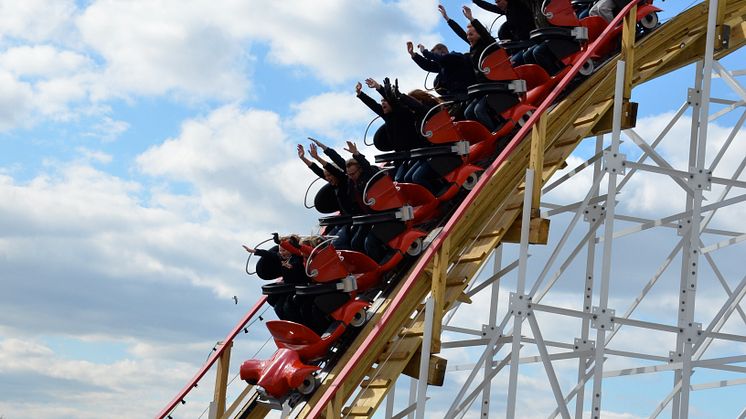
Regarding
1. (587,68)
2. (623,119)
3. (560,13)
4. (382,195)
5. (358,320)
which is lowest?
(358,320)

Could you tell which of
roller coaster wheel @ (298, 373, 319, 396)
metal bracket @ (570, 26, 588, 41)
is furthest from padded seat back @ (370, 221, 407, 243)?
metal bracket @ (570, 26, 588, 41)

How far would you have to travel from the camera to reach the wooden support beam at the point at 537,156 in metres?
8.12

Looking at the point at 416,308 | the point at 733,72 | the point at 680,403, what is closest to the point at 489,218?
the point at 416,308

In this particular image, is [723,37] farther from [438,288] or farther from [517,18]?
[438,288]

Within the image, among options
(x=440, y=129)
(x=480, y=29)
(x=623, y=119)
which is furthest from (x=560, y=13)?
(x=440, y=129)

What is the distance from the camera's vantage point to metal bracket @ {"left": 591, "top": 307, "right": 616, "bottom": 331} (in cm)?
823

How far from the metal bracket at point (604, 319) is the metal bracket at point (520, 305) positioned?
0.53 metres

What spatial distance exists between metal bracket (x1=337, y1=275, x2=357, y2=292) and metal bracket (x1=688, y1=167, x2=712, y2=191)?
2.74m

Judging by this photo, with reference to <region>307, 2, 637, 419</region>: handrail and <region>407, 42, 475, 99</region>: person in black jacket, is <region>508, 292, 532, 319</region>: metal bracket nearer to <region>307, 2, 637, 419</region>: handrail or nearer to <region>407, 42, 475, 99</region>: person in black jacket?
<region>307, 2, 637, 419</region>: handrail

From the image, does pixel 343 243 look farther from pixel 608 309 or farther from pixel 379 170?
pixel 608 309

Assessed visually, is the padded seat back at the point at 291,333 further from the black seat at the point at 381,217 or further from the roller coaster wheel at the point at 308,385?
the black seat at the point at 381,217

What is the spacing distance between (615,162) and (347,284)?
6.90ft

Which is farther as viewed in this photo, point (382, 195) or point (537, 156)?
point (382, 195)

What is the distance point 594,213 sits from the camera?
9.19 metres
